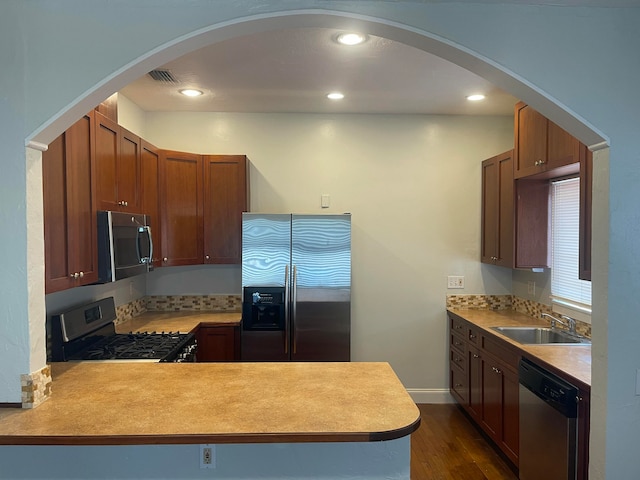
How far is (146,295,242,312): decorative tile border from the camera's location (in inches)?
161

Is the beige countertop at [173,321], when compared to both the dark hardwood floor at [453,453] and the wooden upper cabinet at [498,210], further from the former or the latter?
the wooden upper cabinet at [498,210]

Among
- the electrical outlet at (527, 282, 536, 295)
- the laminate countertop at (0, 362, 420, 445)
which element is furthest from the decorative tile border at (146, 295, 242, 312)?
the electrical outlet at (527, 282, 536, 295)

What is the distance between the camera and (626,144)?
177 centimetres

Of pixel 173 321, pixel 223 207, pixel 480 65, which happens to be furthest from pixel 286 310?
pixel 480 65

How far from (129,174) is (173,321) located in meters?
1.31

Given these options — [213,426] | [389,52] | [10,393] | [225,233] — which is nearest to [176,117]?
[225,233]

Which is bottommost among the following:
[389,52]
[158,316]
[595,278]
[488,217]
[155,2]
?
[158,316]

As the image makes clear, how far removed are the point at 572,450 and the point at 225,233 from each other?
284 cm

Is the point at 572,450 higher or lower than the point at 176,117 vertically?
lower

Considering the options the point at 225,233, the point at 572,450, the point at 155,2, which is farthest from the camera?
the point at 225,233

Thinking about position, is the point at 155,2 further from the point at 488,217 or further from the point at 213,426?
the point at 488,217

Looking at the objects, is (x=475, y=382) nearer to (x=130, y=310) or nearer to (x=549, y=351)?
(x=549, y=351)

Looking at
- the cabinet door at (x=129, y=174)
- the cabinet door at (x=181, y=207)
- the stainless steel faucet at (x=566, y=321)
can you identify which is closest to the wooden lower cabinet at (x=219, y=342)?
the cabinet door at (x=181, y=207)

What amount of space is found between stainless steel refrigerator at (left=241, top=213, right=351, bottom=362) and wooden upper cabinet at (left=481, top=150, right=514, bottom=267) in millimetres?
1295
